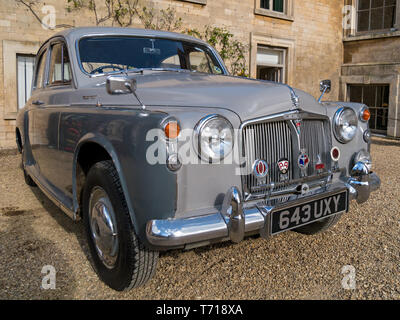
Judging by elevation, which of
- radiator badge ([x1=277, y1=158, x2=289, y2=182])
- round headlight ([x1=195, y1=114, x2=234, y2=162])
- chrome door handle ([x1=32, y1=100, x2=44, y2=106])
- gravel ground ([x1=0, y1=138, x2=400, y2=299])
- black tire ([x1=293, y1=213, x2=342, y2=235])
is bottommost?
gravel ground ([x1=0, y1=138, x2=400, y2=299])

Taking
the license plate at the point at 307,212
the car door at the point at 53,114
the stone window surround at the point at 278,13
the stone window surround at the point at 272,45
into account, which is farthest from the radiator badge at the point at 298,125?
the stone window surround at the point at 278,13

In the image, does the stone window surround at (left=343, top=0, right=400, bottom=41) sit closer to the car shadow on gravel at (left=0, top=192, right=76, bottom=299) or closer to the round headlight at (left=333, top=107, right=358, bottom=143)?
the round headlight at (left=333, top=107, right=358, bottom=143)

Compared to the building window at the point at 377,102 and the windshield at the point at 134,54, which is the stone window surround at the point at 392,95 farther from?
the windshield at the point at 134,54

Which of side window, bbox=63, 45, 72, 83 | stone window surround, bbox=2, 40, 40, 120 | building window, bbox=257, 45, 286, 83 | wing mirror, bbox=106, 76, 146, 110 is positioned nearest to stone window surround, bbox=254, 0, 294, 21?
building window, bbox=257, 45, 286, 83

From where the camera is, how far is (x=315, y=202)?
214 cm

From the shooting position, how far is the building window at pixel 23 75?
7637 millimetres

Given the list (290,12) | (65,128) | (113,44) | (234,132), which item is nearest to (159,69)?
(113,44)

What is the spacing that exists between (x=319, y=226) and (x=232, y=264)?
0.92 metres

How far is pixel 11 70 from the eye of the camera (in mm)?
7363

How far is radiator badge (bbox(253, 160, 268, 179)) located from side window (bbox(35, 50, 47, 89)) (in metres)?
2.62

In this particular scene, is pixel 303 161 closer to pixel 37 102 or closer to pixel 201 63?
pixel 201 63

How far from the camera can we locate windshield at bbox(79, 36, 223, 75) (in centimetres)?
285

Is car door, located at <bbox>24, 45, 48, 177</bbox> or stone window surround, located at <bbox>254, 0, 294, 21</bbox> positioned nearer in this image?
car door, located at <bbox>24, 45, 48, 177</bbox>
